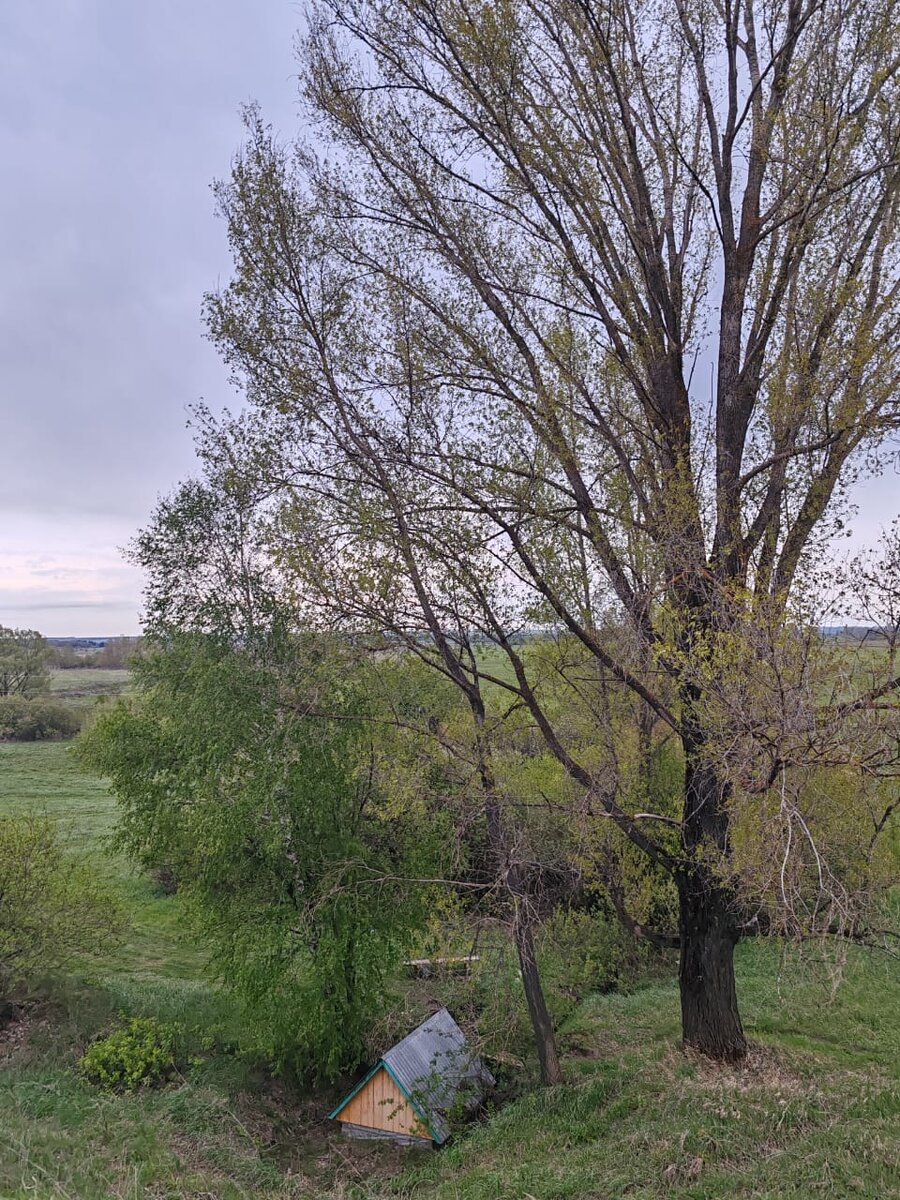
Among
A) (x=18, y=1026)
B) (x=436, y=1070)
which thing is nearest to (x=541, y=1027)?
(x=436, y=1070)

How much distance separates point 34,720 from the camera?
164 feet

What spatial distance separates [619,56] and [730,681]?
23.7 ft

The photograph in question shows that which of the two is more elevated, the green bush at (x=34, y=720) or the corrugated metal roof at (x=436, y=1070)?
the green bush at (x=34, y=720)

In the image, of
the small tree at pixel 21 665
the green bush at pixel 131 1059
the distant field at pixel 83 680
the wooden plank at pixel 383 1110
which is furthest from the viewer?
the distant field at pixel 83 680

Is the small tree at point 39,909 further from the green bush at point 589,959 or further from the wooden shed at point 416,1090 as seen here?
the green bush at point 589,959

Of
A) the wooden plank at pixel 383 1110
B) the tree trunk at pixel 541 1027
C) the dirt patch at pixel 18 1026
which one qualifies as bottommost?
the wooden plank at pixel 383 1110

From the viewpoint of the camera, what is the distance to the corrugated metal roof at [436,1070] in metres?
9.81

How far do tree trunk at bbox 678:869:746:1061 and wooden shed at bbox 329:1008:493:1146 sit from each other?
3602 millimetres

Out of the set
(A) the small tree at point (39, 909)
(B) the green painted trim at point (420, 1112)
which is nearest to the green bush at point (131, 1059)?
(A) the small tree at point (39, 909)

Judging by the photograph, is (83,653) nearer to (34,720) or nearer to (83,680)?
(83,680)

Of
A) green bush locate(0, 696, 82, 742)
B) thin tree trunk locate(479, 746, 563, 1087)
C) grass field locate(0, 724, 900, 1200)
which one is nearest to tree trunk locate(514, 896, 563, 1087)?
thin tree trunk locate(479, 746, 563, 1087)

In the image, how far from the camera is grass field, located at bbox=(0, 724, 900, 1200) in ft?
19.5

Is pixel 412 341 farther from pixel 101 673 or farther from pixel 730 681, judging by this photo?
pixel 101 673

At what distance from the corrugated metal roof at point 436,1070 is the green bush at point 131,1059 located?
3949 mm
